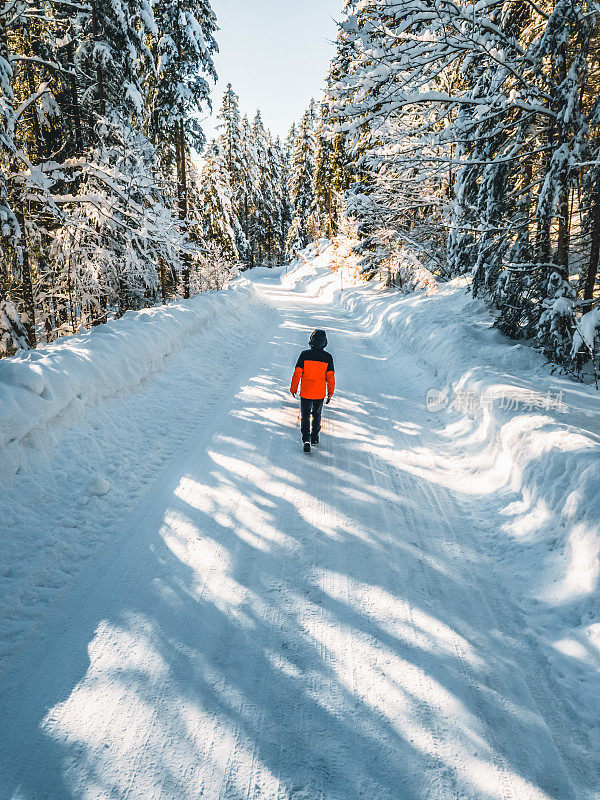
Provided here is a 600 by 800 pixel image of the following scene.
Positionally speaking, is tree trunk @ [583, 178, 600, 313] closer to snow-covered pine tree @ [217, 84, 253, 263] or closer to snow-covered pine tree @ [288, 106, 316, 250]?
snow-covered pine tree @ [217, 84, 253, 263]

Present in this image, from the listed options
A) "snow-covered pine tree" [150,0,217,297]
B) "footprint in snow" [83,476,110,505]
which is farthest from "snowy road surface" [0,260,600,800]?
"snow-covered pine tree" [150,0,217,297]

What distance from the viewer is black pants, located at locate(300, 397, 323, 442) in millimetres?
5914

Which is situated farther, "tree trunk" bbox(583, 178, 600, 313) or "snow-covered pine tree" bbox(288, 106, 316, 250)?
"snow-covered pine tree" bbox(288, 106, 316, 250)

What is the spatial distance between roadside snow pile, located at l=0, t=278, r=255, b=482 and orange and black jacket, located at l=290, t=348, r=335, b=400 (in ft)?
9.53

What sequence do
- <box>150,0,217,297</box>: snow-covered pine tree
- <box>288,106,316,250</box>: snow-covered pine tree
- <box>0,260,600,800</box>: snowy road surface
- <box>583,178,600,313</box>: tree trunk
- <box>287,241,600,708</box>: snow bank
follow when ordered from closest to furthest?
<box>0,260,600,800</box>: snowy road surface
<box>287,241,600,708</box>: snow bank
<box>583,178,600,313</box>: tree trunk
<box>150,0,217,297</box>: snow-covered pine tree
<box>288,106,316,250</box>: snow-covered pine tree

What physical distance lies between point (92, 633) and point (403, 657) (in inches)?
87.7

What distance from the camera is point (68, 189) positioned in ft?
38.1

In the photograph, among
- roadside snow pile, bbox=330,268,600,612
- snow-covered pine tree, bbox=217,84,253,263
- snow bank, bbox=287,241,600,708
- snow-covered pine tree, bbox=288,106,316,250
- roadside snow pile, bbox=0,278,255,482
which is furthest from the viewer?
snow-covered pine tree, bbox=288,106,316,250

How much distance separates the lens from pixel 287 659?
291cm

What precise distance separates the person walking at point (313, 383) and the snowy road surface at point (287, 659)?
2.87 feet

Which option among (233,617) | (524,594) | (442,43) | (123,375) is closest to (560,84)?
(442,43)

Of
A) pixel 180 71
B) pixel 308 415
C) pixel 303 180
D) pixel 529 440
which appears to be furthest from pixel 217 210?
pixel 529 440

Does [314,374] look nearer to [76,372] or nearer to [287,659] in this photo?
[76,372]

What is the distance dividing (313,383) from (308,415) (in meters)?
0.46
